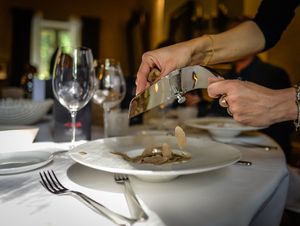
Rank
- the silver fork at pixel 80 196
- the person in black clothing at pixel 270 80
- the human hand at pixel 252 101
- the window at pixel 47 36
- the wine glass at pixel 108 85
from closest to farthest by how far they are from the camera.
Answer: the silver fork at pixel 80 196 < the human hand at pixel 252 101 < the wine glass at pixel 108 85 < the person in black clothing at pixel 270 80 < the window at pixel 47 36

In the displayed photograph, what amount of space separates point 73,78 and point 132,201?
426 millimetres

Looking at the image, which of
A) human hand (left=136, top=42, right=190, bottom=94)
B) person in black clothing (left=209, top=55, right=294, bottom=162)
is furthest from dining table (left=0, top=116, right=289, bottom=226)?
person in black clothing (left=209, top=55, right=294, bottom=162)

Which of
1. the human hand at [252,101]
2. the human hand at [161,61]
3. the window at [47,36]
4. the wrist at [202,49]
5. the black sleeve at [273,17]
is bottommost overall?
the human hand at [252,101]

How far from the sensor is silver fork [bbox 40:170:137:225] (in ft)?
1.05

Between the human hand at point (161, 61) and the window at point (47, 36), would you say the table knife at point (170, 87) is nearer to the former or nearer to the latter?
the human hand at point (161, 61)

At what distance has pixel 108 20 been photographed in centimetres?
684

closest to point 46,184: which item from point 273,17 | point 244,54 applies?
point 244,54

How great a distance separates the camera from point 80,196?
39 centimetres

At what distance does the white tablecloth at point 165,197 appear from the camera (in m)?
0.34

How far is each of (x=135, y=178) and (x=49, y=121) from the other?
78cm

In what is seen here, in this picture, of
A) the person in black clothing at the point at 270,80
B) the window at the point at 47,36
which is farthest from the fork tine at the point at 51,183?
the window at the point at 47,36

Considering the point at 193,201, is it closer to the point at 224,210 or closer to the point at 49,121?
the point at 224,210

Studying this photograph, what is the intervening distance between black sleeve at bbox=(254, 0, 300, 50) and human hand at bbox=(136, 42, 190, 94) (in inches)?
12.6

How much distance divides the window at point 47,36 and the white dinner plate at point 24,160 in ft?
20.9
